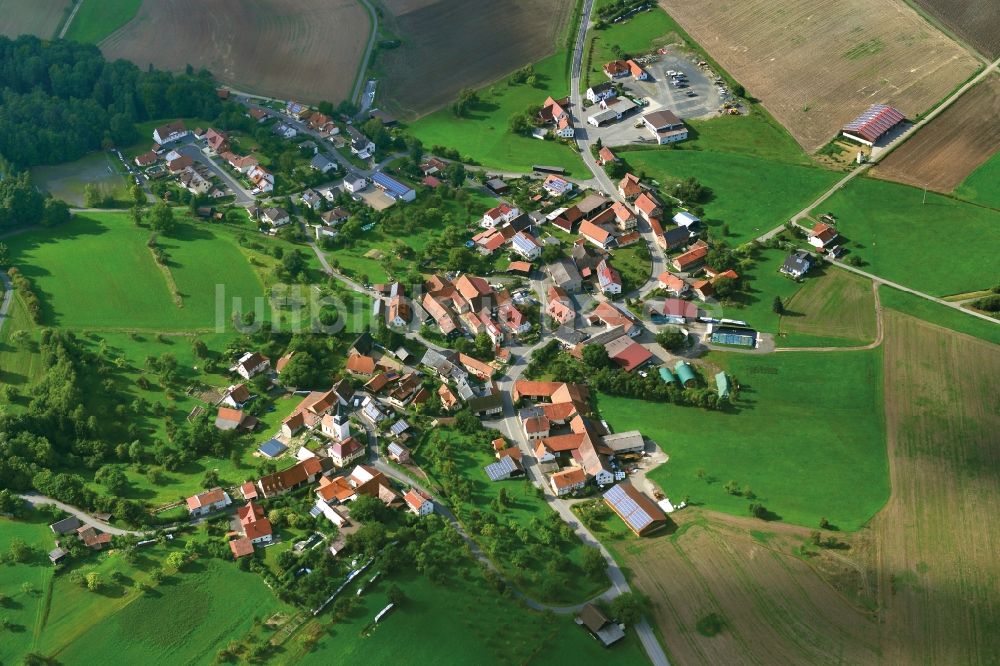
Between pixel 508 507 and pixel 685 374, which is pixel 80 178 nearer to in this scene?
pixel 508 507

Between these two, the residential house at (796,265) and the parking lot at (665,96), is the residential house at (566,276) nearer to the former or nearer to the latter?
the residential house at (796,265)

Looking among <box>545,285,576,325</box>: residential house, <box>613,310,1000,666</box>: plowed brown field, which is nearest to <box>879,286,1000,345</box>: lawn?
<box>613,310,1000,666</box>: plowed brown field

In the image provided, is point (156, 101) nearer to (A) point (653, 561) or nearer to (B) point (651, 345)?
(B) point (651, 345)

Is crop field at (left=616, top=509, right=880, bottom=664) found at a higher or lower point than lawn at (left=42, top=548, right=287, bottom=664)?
lower

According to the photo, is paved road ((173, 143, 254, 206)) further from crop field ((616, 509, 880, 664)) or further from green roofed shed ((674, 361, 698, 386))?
crop field ((616, 509, 880, 664))

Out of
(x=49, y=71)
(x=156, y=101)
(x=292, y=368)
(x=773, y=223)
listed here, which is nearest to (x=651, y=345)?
(x=773, y=223)

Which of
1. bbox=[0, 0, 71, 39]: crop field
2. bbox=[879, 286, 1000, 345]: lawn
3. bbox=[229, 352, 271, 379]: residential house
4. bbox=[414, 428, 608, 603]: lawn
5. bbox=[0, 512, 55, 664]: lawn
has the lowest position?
bbox=[879, 286, 1000, 345]: lawn
